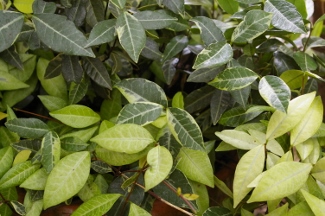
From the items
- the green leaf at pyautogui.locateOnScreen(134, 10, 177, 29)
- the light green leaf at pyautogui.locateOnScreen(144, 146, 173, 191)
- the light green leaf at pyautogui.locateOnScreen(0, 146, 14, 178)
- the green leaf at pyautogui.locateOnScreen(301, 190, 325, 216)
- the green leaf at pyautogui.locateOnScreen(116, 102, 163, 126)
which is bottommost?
the light green leaf at pyautogui.locateOnScreen(0, 146, 14, 178)

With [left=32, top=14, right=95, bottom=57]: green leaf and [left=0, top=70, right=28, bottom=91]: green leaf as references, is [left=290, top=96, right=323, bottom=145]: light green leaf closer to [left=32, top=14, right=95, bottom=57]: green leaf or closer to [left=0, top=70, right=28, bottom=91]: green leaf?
[left=32, top=14, right=95, bottom=57]: green leaf

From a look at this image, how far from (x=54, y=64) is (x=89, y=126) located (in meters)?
0.14

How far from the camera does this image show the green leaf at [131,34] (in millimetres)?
617

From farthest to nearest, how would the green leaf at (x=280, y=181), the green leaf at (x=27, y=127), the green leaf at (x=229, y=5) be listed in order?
the green leaf at (x=229, y=5), the green leaf at (x=27, y=127), the green leaf at (x=280, y=181)

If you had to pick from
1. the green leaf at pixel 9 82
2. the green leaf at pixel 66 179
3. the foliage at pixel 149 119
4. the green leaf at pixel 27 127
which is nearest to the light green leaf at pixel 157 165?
the foliage at pixel 149 119

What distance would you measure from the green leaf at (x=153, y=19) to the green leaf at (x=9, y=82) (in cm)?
27

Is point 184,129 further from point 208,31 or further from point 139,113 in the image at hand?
point 208,31

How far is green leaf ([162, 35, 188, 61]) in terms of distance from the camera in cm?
78

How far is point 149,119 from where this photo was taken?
0.65 m

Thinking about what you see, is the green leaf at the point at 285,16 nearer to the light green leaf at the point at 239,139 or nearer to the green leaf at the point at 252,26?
the green leaf at the point at 252,26

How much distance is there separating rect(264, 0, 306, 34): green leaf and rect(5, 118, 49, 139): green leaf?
0.44 m

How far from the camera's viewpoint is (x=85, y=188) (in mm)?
685

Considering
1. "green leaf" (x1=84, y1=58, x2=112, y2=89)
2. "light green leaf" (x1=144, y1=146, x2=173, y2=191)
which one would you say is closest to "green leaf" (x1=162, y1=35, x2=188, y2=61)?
"green leaf" (x1=84, y1=58, x2=112, y2=89)

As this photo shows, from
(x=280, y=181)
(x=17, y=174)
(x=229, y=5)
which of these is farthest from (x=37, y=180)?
(x=229, y=5)
